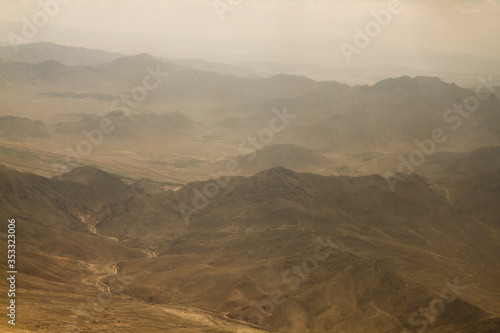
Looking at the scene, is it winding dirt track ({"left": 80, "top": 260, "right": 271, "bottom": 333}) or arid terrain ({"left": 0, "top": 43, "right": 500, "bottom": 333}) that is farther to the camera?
arid terrain ({"left": 0, "top": 43, "right": 500, "bottom": 333})

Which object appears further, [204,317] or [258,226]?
[258,226]

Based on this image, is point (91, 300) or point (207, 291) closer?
point (91, 300)

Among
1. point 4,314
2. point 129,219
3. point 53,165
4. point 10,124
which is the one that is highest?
point 10,124

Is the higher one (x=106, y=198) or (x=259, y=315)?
(x=106, y=198)

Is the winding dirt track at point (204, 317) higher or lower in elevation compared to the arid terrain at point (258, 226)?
lower

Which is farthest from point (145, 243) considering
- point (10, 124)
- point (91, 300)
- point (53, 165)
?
point (10, 124)

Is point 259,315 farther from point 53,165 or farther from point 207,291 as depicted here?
point 53,165

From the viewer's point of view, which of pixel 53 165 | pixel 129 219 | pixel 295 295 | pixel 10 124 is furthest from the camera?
pixel 10 124

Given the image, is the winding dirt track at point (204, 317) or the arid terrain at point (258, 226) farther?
the arid terrain at point (258, 226)

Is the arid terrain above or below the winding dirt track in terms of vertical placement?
above

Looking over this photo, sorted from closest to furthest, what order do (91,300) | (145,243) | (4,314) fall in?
(4,314) < (91,300) < (145,243)

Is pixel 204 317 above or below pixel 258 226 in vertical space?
below
